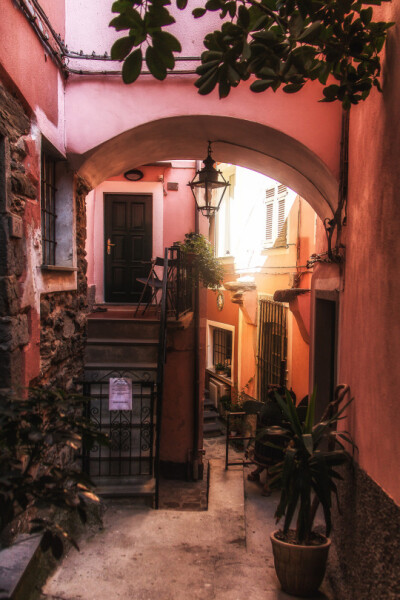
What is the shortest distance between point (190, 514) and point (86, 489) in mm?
3781

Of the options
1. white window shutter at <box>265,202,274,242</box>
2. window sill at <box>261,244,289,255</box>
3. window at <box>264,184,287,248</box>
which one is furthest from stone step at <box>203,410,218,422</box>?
white window shutter at <box>265,202,274,242</box>

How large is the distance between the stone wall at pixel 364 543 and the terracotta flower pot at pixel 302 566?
20cm

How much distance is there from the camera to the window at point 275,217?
920 centimetres

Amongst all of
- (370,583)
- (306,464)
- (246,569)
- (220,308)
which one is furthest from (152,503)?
(220,308)

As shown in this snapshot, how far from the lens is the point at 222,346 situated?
531 inches

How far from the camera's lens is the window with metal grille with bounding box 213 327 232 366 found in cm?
1307

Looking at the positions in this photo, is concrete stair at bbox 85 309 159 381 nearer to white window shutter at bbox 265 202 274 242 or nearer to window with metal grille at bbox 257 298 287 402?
window with metal grille at bbox 257 298 287 402

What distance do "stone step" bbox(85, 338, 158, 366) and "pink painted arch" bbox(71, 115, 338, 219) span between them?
1.97 meters

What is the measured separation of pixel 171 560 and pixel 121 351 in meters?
2.73

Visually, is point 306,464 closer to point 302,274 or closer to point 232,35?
point 232,35

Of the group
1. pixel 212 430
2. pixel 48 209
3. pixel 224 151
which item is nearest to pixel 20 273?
pixel 48 209

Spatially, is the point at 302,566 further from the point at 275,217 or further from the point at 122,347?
the point at 275,217

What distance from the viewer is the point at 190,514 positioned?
5.52 meters

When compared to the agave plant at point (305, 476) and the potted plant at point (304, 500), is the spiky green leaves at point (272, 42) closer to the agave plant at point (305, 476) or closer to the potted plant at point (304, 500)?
the potted plant at point (304, 500)
